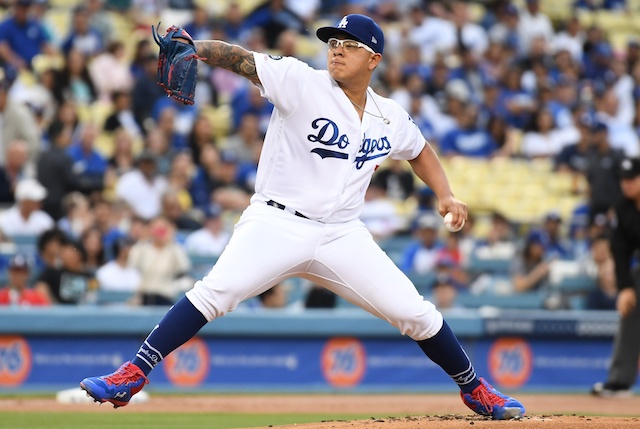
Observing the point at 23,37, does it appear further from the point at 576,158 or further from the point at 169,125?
the point at 576,158

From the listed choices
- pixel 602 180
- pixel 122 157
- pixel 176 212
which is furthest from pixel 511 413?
pixel 602 180

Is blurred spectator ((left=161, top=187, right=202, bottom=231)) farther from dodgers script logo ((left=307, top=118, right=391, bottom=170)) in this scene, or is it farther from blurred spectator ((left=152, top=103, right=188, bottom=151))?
dodgers script logo ((left=307, top=118, right=391, bottom=170))

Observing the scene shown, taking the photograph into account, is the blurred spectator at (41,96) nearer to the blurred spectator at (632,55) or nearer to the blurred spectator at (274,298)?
the blurred spectator at (274,298)

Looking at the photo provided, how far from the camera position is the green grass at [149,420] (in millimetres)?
6883

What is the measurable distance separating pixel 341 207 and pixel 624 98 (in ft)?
40.6

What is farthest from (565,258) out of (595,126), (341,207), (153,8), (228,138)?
(341,207)

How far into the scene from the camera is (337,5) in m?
16.9

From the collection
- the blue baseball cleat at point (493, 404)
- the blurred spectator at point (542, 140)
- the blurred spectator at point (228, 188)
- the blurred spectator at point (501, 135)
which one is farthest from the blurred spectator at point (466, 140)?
the blue baseball cleat at point (493, 404)

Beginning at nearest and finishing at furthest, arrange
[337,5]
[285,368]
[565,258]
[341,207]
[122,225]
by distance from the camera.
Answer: [341,207]
[285,368]
[122,225]
[565,258]
[337,5]

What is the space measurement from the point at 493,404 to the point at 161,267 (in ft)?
17.1

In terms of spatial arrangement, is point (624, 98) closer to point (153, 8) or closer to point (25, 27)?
point (153, 8)

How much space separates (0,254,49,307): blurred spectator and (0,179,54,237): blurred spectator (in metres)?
1.30

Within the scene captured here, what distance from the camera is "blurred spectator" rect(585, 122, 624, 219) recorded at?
13.3 meters

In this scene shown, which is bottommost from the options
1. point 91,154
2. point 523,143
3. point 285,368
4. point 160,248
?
point 285,368
